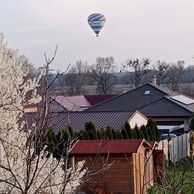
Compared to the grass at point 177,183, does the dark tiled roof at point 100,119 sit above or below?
below

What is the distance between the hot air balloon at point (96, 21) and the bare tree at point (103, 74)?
3153 cm

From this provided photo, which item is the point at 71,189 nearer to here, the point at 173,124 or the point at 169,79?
the point at 173,124

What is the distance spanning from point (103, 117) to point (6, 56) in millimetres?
20056

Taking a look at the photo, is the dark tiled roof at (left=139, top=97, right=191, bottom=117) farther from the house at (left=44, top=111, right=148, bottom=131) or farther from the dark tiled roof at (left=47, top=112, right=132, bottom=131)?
the dark tiled roof at (left=47, top=112, right=132, bottom=131)

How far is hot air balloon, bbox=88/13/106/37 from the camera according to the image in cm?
5144

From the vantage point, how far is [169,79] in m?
82.5

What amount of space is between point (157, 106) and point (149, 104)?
791 mm

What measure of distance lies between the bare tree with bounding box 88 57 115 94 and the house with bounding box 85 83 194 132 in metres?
38.3

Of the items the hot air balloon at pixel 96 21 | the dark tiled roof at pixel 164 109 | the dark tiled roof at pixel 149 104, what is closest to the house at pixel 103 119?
the dark tiled roof at pixel 164 109

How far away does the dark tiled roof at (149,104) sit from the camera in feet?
130

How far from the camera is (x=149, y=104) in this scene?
41250mm

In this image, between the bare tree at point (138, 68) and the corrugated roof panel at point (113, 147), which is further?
the bare tree at point (138, 68)

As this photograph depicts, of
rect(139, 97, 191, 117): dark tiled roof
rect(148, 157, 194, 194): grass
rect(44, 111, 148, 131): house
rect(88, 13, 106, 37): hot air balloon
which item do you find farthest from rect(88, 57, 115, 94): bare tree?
rect(148, 157, 194, 194): grass

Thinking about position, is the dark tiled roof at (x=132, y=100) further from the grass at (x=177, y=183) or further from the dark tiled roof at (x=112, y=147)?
the grass at (x=177, y=183)
